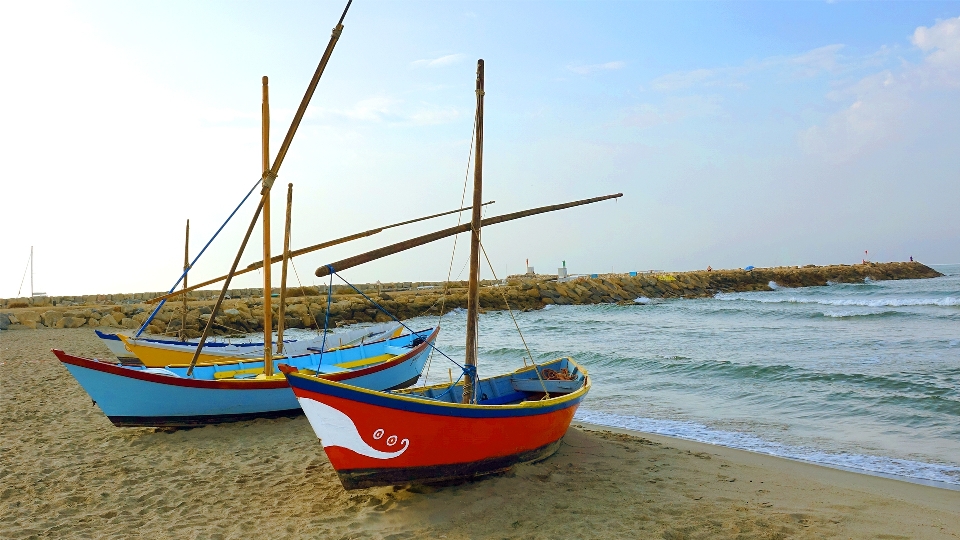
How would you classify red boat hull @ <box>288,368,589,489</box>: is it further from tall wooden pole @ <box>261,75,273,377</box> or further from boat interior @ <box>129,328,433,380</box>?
tall wooden pole @ <box>261,75,273,377</box>

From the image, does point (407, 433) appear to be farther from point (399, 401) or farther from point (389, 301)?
point (389, 301)

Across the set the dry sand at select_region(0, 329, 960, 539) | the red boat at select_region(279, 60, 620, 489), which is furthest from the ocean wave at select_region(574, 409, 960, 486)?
the red boat at select_region(279, 60, 620, 489)

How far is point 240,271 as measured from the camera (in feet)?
36.4

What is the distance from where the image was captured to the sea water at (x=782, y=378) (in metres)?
9.27

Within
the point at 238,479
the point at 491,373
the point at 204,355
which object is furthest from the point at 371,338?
the point at 238,479

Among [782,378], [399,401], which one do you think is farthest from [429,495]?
[782,378]

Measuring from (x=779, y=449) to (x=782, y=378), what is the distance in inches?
236

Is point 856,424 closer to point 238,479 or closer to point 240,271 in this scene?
point 238,479

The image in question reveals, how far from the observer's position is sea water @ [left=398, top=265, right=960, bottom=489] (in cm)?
927

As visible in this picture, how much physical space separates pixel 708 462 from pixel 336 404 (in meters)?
5.09

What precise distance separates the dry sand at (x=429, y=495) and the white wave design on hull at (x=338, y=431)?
61cm

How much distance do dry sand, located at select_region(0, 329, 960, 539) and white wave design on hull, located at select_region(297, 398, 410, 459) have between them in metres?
0.61

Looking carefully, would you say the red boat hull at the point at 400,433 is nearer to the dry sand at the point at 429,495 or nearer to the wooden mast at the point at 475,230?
the dry sand at the point at 429,495

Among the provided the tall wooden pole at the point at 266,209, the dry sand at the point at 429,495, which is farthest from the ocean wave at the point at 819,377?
the tall wooden pole at the point at 266,209
